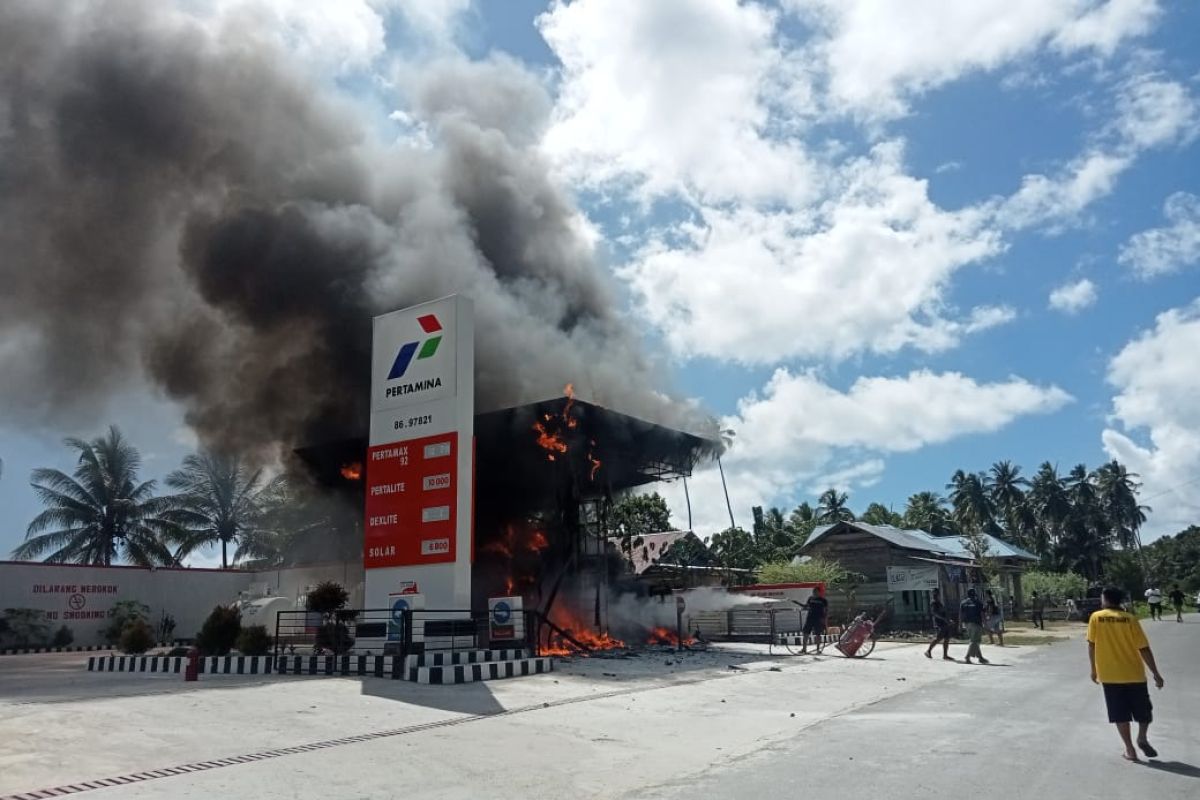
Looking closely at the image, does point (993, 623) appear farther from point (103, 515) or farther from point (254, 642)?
point (103, 515)

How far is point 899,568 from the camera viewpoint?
91.1 ft

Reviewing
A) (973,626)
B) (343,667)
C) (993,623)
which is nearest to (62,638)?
(343,667)

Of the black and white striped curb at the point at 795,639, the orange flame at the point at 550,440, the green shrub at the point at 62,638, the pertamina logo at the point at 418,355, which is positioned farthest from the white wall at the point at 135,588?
the pertamina logo at the point at 418,355

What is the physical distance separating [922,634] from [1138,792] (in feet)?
76.0

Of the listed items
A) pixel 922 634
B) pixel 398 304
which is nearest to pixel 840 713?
pixel 398 304

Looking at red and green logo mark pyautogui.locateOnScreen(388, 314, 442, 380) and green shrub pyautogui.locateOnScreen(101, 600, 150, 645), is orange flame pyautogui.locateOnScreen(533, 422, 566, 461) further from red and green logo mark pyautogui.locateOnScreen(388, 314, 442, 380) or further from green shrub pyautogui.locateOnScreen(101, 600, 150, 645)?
green shrub pyautogui.locateOnScreen(101, 600, 150, 645)

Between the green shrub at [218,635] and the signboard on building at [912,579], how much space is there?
19.8 metres

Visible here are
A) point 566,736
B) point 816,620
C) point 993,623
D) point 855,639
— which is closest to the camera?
point 566,736

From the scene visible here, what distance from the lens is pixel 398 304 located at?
73.8 ft

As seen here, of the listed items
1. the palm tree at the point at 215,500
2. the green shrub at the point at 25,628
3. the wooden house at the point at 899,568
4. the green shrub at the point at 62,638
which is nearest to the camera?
the green shrub at the point at 25,628

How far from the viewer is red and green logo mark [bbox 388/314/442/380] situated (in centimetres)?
1534

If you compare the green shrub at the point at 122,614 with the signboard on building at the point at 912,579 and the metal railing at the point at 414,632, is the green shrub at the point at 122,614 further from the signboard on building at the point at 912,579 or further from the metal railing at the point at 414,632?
the signboard on building at the point at 912,579

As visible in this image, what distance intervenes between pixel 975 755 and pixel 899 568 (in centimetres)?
2275

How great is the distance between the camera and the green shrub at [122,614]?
84.3ft
